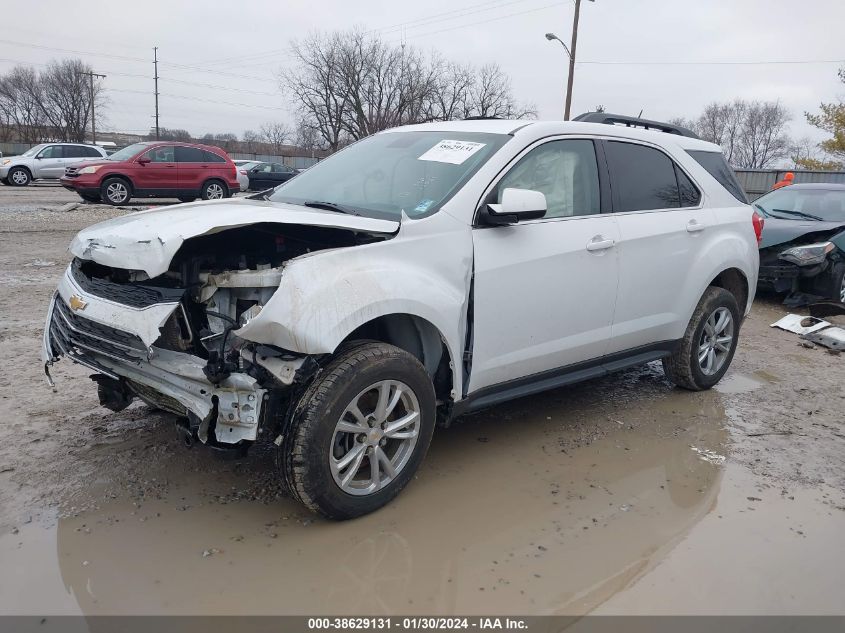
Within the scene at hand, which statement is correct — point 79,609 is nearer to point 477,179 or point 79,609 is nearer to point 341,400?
point 341,400

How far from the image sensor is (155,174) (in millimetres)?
17062

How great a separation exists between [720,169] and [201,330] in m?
4.08

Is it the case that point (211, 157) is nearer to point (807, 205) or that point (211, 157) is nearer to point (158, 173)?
point (158, 173)

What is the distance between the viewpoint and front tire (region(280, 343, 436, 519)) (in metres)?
2.78

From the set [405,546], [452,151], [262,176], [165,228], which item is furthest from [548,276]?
[262,176]

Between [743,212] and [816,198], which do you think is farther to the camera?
[816,198]

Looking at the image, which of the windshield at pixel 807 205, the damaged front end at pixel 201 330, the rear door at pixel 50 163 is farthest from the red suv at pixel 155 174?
the damaged front end at pixel 201 330

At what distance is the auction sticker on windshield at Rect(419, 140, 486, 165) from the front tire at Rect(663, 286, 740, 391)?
220 cm

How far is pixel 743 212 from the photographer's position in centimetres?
509

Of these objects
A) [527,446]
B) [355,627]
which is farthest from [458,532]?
[527,446]

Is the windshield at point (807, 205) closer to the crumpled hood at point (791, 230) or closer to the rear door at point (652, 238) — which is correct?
the crumpled hood at point (791, 230)

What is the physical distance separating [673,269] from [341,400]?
2.68 metres

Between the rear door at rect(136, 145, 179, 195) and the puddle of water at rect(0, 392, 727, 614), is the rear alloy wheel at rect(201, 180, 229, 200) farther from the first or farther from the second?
the puddle of water at rect(0, 392, 727, 614)

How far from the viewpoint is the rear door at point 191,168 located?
57.1 ft
